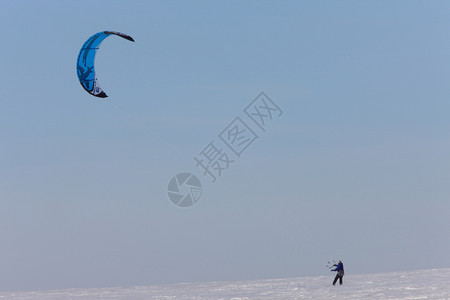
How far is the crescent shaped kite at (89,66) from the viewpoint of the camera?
109 ft

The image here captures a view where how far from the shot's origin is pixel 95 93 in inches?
1315

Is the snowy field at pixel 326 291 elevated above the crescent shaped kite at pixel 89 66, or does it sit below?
below

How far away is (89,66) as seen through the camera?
3422 cm

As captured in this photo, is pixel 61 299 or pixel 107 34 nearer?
pixel 61 299

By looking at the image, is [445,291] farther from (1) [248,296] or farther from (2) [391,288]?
(1) [248,296]

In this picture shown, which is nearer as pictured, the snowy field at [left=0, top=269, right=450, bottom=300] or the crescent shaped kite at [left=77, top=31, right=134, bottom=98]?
the snowy field at [left=0, top=269, right=450, bottom=300]

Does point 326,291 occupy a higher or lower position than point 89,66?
lower

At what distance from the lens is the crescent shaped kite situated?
109ft

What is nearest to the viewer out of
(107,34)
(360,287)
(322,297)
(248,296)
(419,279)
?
(322,297)

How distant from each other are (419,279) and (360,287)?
13.0ft

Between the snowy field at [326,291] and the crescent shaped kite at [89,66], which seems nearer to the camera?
the snowy field at [326,291]

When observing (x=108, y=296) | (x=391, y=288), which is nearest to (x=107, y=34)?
(x=108, y=296)

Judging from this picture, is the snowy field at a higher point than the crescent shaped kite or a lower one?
lower

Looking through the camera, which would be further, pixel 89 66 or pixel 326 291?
pixel 89 66
